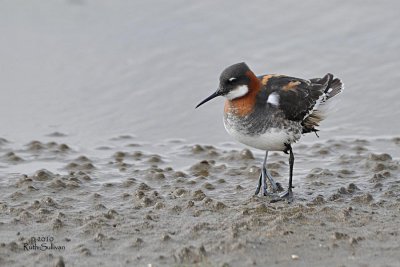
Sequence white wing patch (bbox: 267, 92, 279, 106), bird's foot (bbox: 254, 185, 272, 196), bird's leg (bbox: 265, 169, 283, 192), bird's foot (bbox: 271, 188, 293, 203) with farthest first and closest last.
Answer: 1. bird's leg (bbox: 265, 169, 283, 192)
2. bird's foot (bbox: 254, 185, 272, 196)
3. white wing patch (bbox: 267, 92, 279, 106)
4. bird's foot (bbox: 271, 188, 293, 203)

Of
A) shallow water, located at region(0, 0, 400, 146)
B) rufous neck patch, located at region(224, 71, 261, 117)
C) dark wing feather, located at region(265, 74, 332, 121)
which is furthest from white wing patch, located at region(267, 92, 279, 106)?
shallow water, located at region(0, 0, 400, 146)

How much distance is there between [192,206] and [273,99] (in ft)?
5.18

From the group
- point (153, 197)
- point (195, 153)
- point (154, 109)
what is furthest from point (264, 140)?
point (154, 109)

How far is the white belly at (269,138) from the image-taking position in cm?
838

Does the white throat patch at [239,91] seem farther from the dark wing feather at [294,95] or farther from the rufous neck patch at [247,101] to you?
the dark wing feather at [294,95]

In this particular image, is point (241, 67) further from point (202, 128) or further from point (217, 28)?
point (217, 28)

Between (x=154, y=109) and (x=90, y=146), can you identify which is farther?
(x=154, y=109)

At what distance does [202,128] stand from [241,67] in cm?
315

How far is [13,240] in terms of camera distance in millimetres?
7043

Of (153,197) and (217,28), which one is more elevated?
(217,28)

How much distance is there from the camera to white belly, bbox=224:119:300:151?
27.5 ft

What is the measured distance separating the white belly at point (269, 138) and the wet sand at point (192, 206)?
0.61m

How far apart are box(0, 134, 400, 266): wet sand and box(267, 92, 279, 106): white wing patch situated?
110cm

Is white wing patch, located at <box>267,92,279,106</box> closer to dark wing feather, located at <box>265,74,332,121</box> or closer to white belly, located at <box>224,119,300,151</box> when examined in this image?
dark wing feather, located at <box>265,74,332,121</box>
